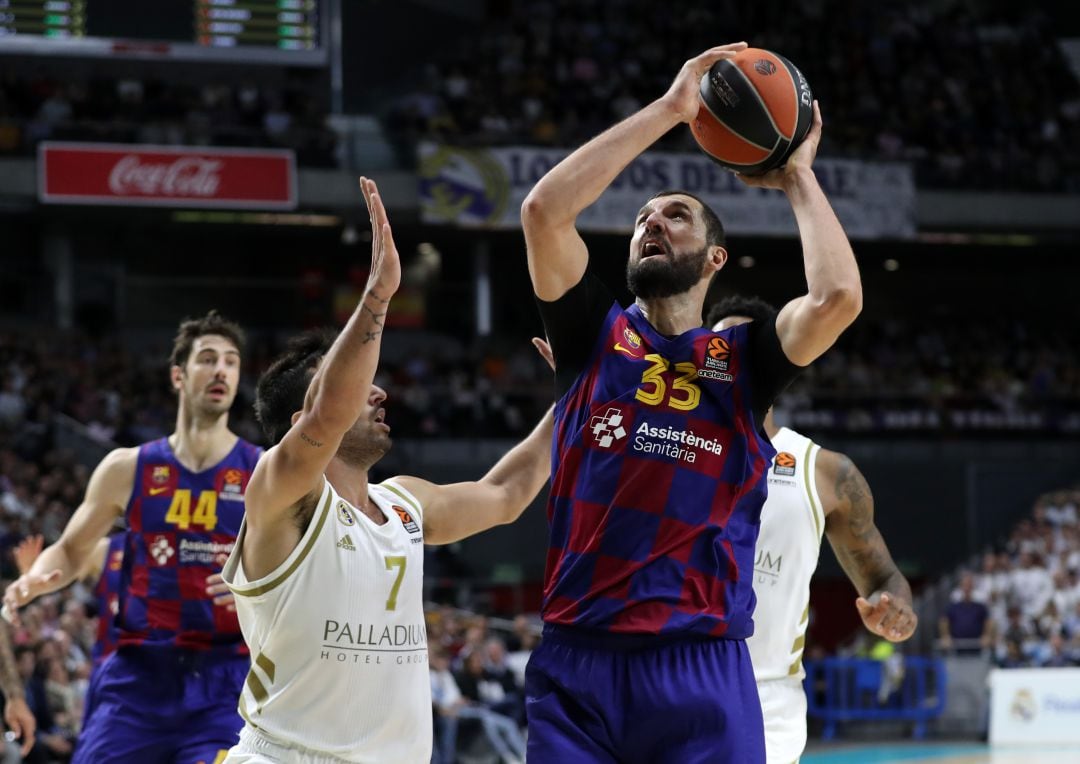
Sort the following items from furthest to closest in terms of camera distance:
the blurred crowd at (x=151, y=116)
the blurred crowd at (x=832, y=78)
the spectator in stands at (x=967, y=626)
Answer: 1. the blurred crowd at (x=832, y=78)
2. the blurred crowd at (x=151, y=116)
3. the spectator in stands at (x=967, y=626)

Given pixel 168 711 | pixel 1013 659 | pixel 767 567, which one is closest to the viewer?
pixel 767 567

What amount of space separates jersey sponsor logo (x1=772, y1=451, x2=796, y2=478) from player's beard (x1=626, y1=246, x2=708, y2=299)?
171 centimetres

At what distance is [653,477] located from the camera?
4172 mm

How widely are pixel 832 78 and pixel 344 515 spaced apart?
27720 mm

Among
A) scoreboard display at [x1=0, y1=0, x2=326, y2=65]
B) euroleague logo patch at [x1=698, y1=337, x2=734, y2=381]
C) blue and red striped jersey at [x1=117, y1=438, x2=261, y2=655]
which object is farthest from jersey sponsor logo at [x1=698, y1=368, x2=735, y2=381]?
scoreboard display at [x1=0, y1=0, x2=326, y2=65]

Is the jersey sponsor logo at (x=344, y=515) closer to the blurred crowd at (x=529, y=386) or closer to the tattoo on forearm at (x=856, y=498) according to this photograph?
the tattoo on forearm at (x=856, y=498)

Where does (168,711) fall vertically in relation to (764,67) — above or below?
below

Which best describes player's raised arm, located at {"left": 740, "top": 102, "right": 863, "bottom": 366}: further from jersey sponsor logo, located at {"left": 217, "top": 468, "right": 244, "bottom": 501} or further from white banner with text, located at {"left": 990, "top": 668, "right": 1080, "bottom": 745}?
white banner with text, located at {"left": 990, "top": 668, "right": 1080, "bottom": 745}

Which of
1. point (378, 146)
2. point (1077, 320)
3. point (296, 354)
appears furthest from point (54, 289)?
point (296, 354)

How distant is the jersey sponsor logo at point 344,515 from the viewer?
4582 mm

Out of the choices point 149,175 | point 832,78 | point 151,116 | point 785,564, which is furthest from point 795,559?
point 832,78

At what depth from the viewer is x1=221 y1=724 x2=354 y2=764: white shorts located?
445cm

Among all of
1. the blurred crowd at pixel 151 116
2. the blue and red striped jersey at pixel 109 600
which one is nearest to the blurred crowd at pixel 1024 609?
the blurred crowd at pixel 151 116

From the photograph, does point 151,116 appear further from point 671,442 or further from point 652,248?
point 671,442
